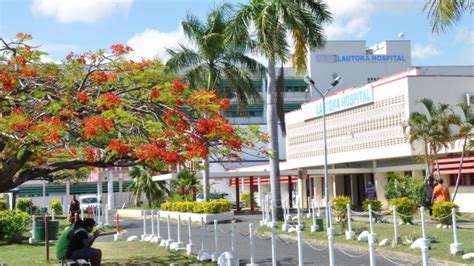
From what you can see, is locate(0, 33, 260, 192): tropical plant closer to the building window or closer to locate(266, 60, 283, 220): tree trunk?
Result: locate(266, 60, 283, 220): tree trunk

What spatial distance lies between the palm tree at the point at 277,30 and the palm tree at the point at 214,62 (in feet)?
18.1

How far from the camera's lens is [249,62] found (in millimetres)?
33906

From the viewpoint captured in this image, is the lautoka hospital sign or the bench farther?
the lautoka hospital sign

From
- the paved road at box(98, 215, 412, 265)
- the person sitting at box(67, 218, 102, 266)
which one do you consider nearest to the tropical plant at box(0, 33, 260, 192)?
the person sitting at box(67, 218, 102, 266)

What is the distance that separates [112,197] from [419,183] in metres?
30.8

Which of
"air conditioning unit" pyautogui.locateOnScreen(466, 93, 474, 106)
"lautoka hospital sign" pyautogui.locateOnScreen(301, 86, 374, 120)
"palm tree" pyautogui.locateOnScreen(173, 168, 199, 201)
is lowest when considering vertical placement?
"palm tree" pyautogui.locateOnScreen(173, 168, 199, 201)

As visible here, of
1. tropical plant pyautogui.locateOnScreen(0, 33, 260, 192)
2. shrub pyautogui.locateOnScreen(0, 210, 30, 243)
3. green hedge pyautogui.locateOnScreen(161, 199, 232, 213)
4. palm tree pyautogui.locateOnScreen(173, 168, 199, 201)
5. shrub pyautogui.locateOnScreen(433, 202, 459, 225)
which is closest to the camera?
tropical plant pyautogui.locateOnScreen(0, 33, 260, 192)

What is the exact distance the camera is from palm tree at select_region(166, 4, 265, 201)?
32.9m

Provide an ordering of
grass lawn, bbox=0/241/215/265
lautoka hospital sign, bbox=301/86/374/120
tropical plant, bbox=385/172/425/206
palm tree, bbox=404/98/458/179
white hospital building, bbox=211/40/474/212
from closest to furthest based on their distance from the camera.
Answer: grass lawn, bbox=0/241/215/265 < palm tree, bbox=404/98/458/179 < tropical plant, bbox=385/172/425/206 < white hospital building, bbox=211/40/474/212 < lautoka hospital sign, bbox=301/86/374/120

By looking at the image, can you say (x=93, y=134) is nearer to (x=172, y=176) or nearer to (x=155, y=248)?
(x=155, y=248)

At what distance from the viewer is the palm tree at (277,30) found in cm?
2578

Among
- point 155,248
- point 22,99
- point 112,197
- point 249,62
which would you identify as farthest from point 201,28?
point 112,197

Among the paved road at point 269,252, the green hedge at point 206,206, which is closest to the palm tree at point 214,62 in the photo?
the green hedge at point 206,206

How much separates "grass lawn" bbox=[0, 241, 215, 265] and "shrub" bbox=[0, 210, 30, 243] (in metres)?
1.24
